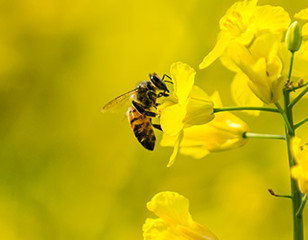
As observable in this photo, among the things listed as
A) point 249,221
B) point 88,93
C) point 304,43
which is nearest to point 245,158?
point 249,221

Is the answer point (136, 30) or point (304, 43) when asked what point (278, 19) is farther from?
point (136, 30)

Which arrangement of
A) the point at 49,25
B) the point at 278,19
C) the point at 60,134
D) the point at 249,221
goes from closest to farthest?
the point at 278,19 < the point at 249,221 < the point at 60,134 < the point at 49,25

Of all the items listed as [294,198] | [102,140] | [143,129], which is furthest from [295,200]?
[102,140]

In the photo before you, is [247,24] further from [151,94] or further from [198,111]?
[151,94]

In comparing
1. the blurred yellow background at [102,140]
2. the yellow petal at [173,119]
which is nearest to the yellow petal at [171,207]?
the yellow petal at [173,119]

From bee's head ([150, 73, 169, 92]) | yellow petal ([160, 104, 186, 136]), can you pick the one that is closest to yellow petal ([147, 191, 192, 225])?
yellow petal ([160, 104, 186, 136])

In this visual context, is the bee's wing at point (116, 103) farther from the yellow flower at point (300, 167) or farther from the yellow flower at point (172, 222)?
the yellow flower at point (300, 167)
